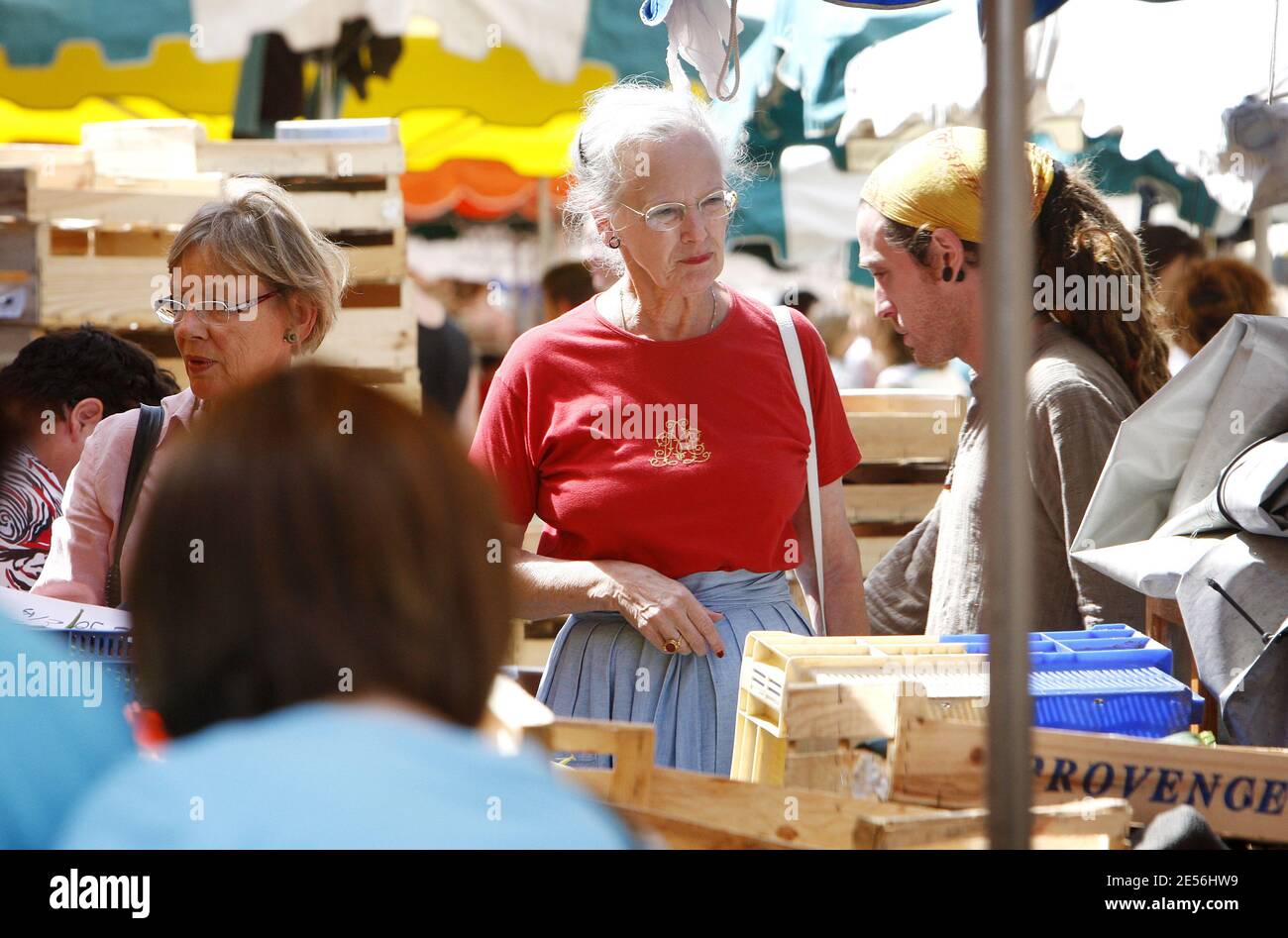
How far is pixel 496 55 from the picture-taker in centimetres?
607

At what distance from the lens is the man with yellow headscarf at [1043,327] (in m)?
2.59

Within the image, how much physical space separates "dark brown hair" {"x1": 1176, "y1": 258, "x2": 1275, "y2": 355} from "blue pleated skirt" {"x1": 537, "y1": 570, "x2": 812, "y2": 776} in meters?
3.31

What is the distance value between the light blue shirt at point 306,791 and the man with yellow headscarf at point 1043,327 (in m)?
1.80

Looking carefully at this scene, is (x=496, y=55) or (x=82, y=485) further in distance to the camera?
(x=496, y=55)

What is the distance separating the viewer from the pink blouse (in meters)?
2.50

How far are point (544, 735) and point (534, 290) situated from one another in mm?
10439

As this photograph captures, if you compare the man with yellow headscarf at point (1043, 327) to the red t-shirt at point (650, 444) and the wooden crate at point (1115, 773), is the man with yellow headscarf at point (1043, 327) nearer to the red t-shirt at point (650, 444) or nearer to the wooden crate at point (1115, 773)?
the red t-shirt at point (650, 444)

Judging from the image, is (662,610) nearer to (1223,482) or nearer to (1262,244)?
(1223,482)

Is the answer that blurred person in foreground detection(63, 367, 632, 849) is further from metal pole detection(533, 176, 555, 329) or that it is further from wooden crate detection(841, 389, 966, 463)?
metal pole detection(533, 176, 555, 329)

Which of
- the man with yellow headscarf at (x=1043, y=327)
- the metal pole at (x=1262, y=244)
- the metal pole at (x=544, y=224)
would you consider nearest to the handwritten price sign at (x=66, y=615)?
the man with yellow headscarf at (x=1043, y=327)

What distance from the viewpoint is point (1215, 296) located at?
5160 millimetres
